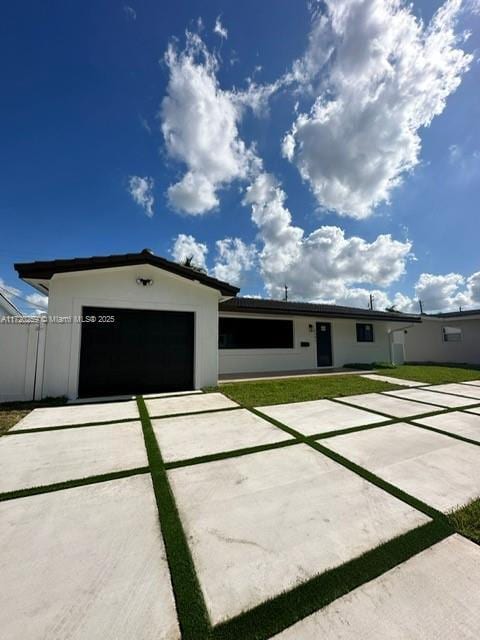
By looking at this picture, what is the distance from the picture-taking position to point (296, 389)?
7.14 meters

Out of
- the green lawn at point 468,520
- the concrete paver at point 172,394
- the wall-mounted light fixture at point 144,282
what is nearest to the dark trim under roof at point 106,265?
the wall-mounted light fixture at point 144,282

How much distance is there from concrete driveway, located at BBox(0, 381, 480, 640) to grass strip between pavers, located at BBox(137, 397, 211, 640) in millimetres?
21

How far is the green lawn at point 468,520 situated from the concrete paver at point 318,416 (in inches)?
75.3

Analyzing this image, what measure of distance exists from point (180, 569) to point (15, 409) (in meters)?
5.37

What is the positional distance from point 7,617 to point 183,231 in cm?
1427

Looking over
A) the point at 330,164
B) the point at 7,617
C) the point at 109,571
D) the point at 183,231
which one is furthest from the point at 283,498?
the point at 183,231

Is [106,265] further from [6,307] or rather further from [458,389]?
[458,389]

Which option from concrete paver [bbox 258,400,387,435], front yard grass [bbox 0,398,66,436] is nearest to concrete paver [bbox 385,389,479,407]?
concrete paver [bbox 258,400,387,435]

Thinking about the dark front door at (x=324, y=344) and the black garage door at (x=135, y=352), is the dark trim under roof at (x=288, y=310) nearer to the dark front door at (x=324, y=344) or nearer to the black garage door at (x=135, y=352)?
the dark front door at (x=324, y=344)

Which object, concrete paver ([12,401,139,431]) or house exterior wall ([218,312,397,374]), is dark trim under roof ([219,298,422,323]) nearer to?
house exterior wall ([218,312,397,374])

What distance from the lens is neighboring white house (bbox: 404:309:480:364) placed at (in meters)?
14.9

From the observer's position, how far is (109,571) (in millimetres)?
1585

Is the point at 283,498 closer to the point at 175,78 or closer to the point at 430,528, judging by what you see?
the point at 430,528

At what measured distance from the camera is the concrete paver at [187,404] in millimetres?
5141
